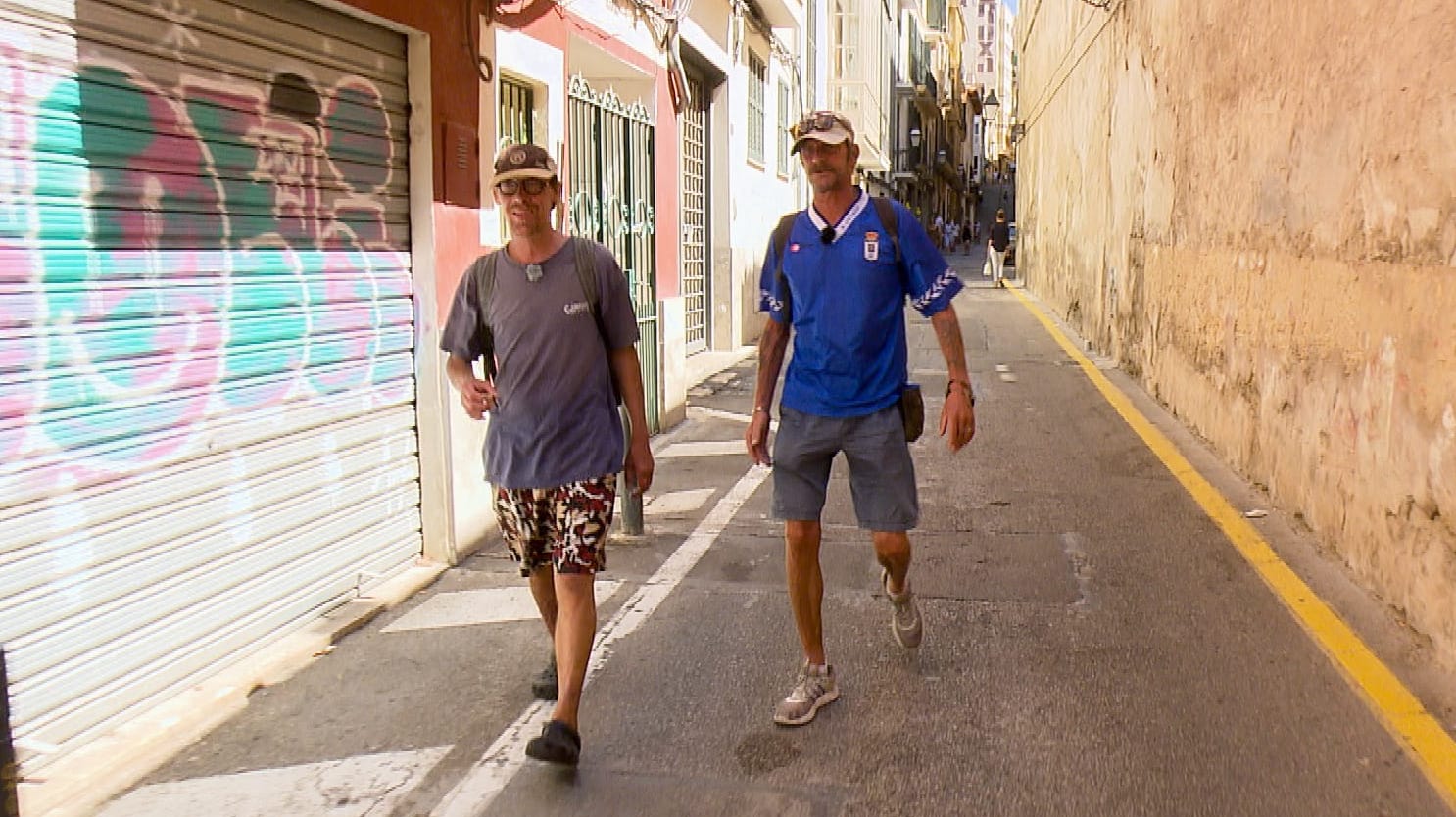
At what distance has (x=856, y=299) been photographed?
4.05 meters

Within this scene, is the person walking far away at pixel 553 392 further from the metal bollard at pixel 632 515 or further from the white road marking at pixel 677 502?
the white road marking at pixel 677 502

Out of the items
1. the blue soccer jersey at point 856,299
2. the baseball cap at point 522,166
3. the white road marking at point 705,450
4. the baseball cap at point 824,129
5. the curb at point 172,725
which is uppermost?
the baseball cap at point 824,129

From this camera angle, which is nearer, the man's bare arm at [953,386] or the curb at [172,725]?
the curb at [172,725]

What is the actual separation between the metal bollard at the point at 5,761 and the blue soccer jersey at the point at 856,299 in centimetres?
251

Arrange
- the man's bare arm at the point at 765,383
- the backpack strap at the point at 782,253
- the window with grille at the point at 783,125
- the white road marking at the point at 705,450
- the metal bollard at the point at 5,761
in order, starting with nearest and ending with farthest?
the metal bollard at the point at 5,761 → the backpack strap at the point at 782,253 → the man's bare arm at the point at 765,383 → the white road marking at the point at 705,450 → the window with grille at the point at 783,125

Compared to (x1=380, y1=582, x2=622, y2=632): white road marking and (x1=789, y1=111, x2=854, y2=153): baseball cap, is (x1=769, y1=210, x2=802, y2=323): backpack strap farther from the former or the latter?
(x1=380, y1=582, x2=622, y2=632): white road marking

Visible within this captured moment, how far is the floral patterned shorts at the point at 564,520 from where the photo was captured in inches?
153

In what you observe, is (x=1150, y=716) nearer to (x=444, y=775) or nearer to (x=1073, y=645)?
(x=1073, y=645)

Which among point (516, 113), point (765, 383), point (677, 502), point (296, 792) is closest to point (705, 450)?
point (677, 502)

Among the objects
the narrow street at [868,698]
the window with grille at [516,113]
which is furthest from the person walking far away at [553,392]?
the window with grille at [516,113]

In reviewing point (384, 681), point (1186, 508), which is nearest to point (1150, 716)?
point (384, 681)

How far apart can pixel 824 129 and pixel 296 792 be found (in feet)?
8.38

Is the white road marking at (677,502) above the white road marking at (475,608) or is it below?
above

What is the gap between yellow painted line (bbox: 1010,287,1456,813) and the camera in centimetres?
382
